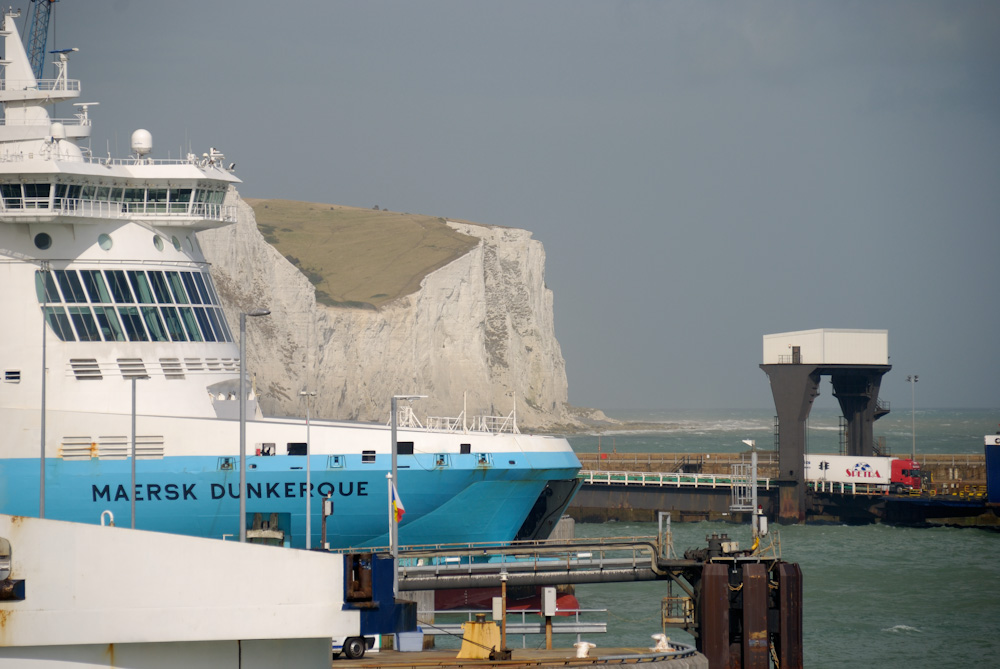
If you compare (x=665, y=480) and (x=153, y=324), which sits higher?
(x=153, y=324)

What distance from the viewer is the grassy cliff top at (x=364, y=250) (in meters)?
158

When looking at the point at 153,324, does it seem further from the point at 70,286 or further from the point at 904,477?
the point at 904,477

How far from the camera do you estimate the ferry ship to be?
34156 mm

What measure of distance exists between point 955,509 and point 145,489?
39566 millimetres

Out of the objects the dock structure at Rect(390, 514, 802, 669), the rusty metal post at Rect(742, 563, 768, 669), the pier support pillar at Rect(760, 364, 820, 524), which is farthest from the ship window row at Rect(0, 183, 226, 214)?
the pier support pillar at Rect(760, 364, 820, 524)

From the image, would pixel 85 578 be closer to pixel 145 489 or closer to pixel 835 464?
Answer: pixel 145 489

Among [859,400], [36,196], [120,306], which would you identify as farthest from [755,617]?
[859,400]

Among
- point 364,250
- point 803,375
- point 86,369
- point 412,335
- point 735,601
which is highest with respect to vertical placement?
point 364,250

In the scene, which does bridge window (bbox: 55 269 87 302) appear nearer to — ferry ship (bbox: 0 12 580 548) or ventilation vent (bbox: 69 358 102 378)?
ferry ship (bbox: 0 12 580 548)

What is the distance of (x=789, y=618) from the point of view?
26578 millimetres

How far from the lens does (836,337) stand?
62.2m

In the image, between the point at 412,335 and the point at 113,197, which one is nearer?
the point at 113,197

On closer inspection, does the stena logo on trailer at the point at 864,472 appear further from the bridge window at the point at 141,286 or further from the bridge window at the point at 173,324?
the bridge window at the point at 141,286

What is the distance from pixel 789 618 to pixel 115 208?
21.1 metres
